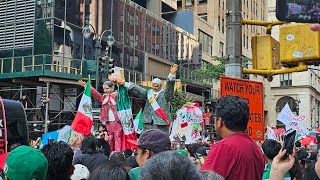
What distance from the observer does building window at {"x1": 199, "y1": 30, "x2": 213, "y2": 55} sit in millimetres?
53644

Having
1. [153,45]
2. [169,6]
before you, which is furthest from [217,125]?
[169,6]

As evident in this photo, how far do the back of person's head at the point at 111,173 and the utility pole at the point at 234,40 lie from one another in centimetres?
439

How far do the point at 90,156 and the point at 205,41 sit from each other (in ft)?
161

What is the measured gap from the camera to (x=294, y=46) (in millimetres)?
7438

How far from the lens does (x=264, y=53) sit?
26.6 ft

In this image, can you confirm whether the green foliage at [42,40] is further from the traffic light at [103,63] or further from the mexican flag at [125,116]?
the mexican flag at [125,116]

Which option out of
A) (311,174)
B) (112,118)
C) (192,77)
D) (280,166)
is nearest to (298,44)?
(311,174)

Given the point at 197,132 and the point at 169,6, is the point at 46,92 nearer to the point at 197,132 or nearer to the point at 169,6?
the point at 197,132

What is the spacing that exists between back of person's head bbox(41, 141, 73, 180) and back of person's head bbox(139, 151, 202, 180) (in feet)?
5.25

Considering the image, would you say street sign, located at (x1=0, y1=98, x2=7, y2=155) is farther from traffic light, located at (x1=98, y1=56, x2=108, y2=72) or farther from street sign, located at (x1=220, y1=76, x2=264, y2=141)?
traffic light, located at (x1=98, y1=56, x2=108, y2=72)

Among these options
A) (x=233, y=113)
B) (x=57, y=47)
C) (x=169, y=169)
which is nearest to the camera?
(x=169, y=169)

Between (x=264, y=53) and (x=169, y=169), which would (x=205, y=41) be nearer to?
(x=264, y=53)

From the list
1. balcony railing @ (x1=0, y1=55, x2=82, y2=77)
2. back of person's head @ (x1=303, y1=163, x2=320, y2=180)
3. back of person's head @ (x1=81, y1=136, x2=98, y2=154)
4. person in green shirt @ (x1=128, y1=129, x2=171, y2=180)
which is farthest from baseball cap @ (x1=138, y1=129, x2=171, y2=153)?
balcony railing @ (x1=0, y1=55, x2=82, y2=77)

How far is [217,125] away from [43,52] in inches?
1045
